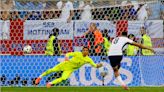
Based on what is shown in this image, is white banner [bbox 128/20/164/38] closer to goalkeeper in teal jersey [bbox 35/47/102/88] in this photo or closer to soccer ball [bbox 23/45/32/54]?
soccer ball [bbox 23/45/32/54]

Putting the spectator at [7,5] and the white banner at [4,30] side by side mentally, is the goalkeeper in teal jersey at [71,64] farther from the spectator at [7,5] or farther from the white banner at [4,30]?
the spectator at [7,5]

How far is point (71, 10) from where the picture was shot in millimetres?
22422

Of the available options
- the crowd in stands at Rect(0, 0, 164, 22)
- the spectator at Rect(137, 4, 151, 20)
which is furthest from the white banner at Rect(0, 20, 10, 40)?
the spectator at Rect(137, 4, 151, 20)

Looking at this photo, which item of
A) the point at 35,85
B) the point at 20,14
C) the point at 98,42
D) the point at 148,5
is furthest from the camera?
the point at 148,5

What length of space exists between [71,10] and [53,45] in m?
1.74

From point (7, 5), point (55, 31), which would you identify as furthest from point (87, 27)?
point (7, 5)

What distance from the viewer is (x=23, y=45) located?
70.7 feet

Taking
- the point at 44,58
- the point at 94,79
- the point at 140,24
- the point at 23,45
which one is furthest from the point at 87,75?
the point at 140,24

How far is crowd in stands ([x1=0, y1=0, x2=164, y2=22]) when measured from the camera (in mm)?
22234

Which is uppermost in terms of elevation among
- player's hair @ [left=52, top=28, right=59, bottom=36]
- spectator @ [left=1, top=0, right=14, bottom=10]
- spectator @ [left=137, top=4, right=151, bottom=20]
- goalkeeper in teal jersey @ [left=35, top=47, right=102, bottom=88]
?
spectator @ [left=1, top=0, right=14, bottom=10]

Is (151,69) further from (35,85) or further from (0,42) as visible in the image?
(0,42)

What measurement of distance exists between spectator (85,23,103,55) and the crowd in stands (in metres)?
0.81

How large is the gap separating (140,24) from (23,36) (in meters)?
4.59

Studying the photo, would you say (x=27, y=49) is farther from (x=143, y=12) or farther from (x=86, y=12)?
(x=143, y=12)
